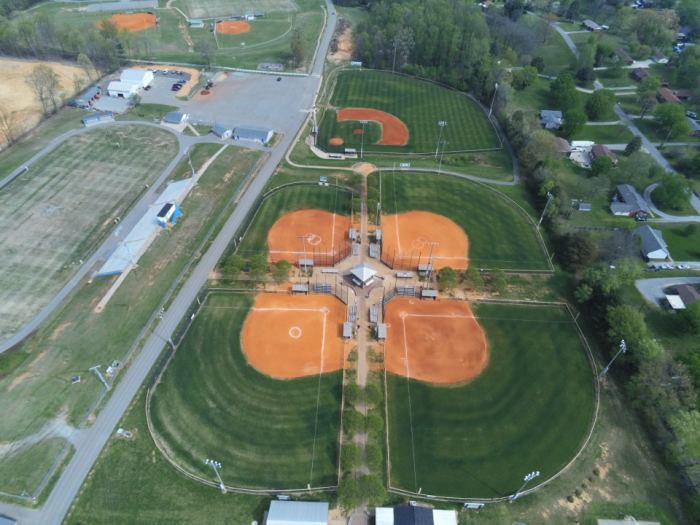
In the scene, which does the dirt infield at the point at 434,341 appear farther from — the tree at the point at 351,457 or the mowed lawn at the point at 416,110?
the mowed lawn at the point at 416,110

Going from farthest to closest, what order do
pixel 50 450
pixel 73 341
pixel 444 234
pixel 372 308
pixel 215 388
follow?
pixel 444 234
pixel 372 308
pixel 73 341
pixel 215 388
pixel 50 450

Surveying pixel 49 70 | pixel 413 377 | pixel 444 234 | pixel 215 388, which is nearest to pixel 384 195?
pixel 444 234

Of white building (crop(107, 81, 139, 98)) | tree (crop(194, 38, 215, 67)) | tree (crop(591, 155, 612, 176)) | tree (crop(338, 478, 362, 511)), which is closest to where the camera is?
tree (crop(338, 478, 362, 511))

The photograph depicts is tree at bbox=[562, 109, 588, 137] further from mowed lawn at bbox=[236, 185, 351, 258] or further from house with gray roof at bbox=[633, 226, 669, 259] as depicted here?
mowed lawn at bbox=[236, 185, 351, 258]

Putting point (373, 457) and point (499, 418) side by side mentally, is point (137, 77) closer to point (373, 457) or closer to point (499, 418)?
point (373, 457)

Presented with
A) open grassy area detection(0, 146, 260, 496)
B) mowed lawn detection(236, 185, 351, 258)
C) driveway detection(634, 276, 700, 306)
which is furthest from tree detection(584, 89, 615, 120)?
open grassy area detection(0, 146, 260, 496)

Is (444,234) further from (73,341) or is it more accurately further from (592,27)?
(592,27)

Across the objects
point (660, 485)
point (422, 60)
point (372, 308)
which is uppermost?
point (422, 60)
